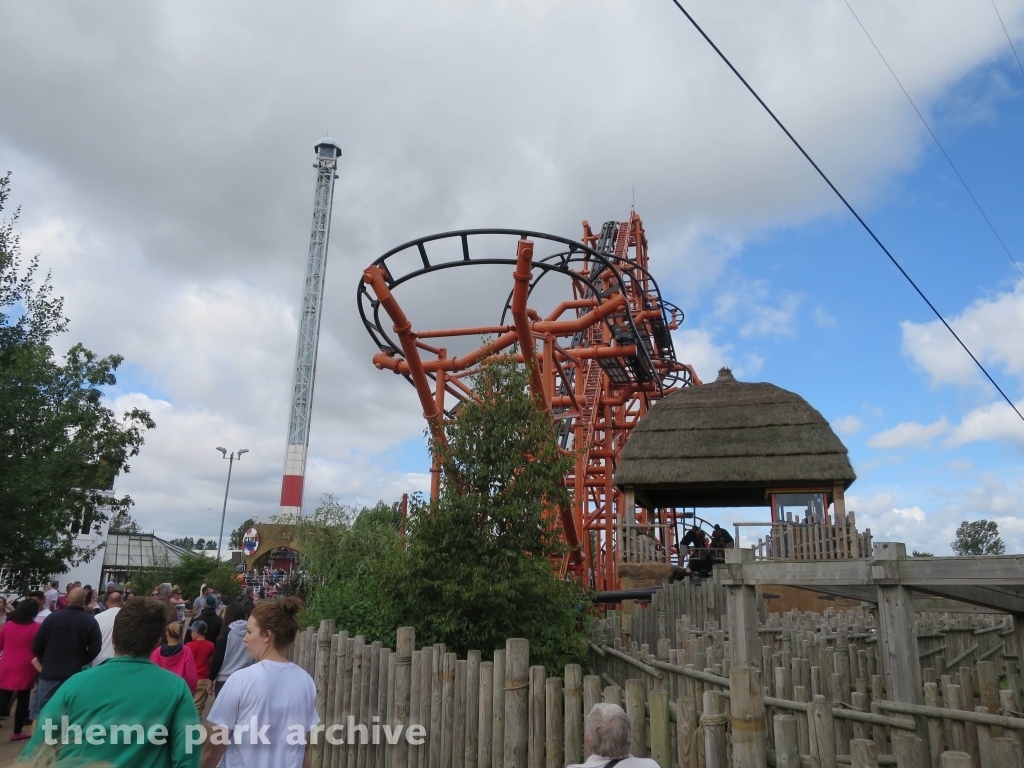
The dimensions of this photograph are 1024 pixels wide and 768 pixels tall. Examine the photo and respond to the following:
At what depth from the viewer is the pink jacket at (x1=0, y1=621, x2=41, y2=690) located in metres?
6.76

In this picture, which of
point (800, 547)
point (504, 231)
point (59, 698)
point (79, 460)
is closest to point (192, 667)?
point (59, 698)

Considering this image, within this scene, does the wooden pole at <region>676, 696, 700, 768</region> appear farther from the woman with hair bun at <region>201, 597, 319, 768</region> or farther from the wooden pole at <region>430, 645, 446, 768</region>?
the wooden pole at <region>430, 645, 446, 768</region>

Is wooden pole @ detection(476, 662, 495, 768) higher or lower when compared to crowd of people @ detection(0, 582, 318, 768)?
lower

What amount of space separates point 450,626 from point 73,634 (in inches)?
118

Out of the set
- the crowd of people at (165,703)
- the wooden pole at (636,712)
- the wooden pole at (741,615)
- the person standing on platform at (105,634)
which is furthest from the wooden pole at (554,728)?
the person standing on platform at (105,634)

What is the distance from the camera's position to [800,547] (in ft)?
41.1

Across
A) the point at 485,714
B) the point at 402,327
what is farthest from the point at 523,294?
the point at 485,714

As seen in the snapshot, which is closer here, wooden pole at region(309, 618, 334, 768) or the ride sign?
wooden pole at region(309, 618, 334, 768)

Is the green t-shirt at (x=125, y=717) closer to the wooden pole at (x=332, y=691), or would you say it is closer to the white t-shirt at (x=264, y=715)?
the white t-shirt at (x=264, y=715)

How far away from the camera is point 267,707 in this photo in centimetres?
305

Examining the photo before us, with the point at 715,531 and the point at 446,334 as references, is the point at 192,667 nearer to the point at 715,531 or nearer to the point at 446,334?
the point at 446,334

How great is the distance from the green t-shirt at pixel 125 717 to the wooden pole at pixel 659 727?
2208 mm

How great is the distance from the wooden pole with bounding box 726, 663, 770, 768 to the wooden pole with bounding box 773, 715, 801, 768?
0.27 feet

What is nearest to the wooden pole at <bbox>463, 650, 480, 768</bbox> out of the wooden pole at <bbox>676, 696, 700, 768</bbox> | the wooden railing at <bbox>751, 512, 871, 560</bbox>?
the wooden pole at <bbox>676, 696, 700, 768</bbox>
